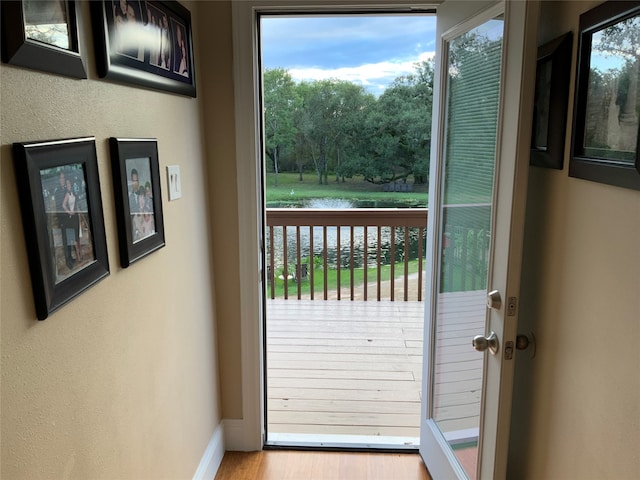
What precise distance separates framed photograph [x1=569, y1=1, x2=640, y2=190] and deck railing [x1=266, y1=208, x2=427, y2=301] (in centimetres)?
266

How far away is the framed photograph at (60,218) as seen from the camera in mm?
825

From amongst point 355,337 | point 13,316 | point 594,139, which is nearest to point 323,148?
point 355,337

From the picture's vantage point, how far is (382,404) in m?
2.72

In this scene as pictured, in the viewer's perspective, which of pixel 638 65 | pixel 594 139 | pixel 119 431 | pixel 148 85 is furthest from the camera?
pixel 148 85

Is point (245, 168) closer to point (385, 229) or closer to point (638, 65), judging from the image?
point (638, 65)

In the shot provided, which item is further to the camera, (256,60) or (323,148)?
(323,148)

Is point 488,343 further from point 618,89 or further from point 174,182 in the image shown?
point 174,182

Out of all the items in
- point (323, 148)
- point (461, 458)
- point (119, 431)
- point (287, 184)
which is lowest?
point (461, 458)

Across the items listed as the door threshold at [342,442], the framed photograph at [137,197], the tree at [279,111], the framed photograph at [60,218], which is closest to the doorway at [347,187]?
the tree at [279,111]

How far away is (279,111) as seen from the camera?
11.9 feet

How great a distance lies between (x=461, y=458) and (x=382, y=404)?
1.00 meters

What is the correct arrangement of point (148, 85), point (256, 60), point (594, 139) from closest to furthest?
1. point (594, 139)
2. point (148, 85)
3. point (256, 60)

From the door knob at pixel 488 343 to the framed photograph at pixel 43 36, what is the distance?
129 centimetres

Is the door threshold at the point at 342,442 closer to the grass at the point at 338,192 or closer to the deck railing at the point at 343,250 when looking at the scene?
the deck railing at the point at 343,250
